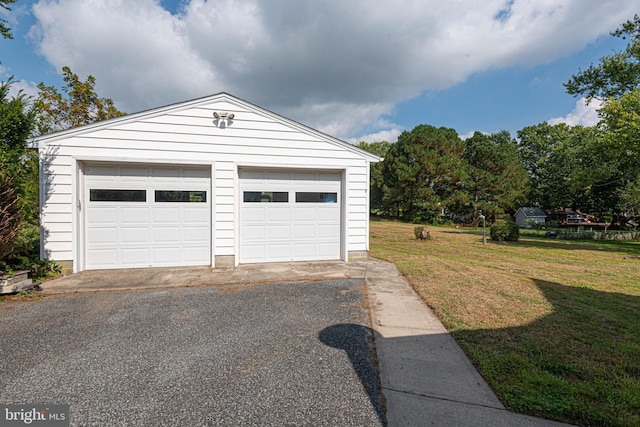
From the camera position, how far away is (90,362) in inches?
106

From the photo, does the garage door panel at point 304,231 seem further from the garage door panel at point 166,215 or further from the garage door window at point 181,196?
the garage door panel at point 166,215

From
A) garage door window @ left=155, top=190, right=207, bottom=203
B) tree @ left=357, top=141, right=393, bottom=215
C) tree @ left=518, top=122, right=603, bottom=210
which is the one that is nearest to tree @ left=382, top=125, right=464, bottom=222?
tree @ left=357, top=141, right=393, bottom=215

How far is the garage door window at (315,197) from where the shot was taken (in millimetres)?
7215

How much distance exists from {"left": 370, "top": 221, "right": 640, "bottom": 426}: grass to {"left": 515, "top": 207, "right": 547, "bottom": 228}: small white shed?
33413 mm

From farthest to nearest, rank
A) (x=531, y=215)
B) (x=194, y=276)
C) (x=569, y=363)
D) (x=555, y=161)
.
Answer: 1. (x=531, y=215)
2. (x=555, y=161)
3. (x=194, y=276)
4. (x=569, y=363)

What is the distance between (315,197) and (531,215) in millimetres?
38146

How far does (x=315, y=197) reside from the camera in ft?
24.0

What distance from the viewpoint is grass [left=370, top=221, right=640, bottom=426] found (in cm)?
216

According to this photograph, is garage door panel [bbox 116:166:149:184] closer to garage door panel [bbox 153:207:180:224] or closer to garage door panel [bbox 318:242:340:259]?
garage door panel [bbox 153:207:180:224]

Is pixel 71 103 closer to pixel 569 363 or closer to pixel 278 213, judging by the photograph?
pixel 278 213

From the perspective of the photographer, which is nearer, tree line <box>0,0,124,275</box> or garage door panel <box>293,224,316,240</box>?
tree line <box>0,0,124,275</box>

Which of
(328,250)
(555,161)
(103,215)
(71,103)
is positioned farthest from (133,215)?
(555,161)

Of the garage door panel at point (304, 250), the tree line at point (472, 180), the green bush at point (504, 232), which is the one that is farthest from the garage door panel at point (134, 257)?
the tree line at point (472, 180)

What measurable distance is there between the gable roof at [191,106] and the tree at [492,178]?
2710 centimetres
